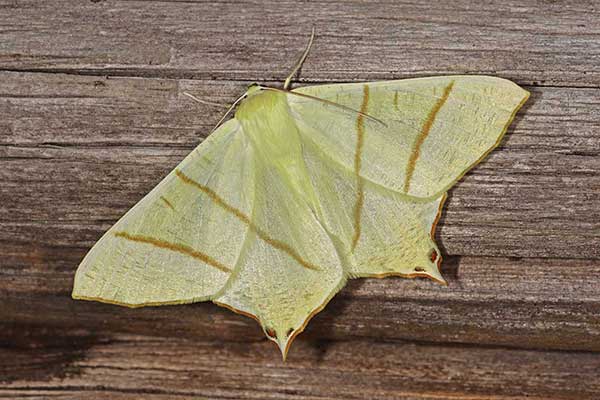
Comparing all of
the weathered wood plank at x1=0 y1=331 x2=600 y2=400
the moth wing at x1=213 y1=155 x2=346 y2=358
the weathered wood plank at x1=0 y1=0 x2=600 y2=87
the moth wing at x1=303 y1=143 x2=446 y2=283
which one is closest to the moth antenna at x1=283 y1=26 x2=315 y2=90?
the weathered wood plank at x1=0 y1=0 x2=600 y2=87

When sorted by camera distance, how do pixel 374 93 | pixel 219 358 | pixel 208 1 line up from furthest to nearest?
pixel 219 358
pixel 208 1
pixel 374 93

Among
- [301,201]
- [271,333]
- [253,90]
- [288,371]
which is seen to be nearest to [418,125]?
[301,201]

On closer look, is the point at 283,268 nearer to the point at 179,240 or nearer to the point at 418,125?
the point at 179,240

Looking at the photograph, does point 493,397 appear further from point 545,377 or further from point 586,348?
point 586,348

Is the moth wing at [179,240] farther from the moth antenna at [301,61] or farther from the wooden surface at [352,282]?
the moth antenna at [301,61]

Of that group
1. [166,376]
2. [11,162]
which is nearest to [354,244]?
[166,376]
